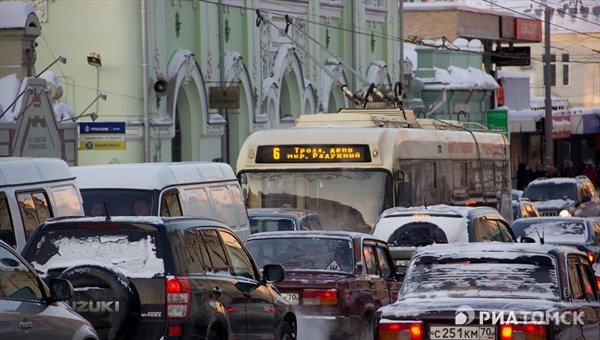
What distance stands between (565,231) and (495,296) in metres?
14.4

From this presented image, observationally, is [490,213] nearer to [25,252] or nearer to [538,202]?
[25,252]

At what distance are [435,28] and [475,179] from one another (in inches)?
1487

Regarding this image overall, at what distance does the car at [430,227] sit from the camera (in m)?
21.0

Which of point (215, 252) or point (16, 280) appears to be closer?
point (16, 280)

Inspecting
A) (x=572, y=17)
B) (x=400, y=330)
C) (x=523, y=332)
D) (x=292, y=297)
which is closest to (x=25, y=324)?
(x=400, y=330)

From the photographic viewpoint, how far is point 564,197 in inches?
1592

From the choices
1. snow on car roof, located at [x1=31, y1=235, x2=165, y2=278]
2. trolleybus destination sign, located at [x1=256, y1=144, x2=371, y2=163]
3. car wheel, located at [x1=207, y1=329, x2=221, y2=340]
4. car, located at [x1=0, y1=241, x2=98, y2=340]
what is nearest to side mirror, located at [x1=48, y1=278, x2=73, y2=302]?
car, located at [x1=0, y1=241, x2=98, y2=340]

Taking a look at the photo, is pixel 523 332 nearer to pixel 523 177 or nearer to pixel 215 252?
pixel 215 252

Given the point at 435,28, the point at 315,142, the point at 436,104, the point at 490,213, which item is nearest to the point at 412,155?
the point at 315,142

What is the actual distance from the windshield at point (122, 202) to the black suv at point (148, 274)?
18.5ft

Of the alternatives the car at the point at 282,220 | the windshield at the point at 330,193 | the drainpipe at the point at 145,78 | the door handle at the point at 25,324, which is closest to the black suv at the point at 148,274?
the door handle at the point at 25,324

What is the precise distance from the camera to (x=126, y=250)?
472 inches

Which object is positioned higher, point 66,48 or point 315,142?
point 66,48

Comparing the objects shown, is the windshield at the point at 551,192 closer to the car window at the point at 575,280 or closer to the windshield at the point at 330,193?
the windshield at the point at 330,193
